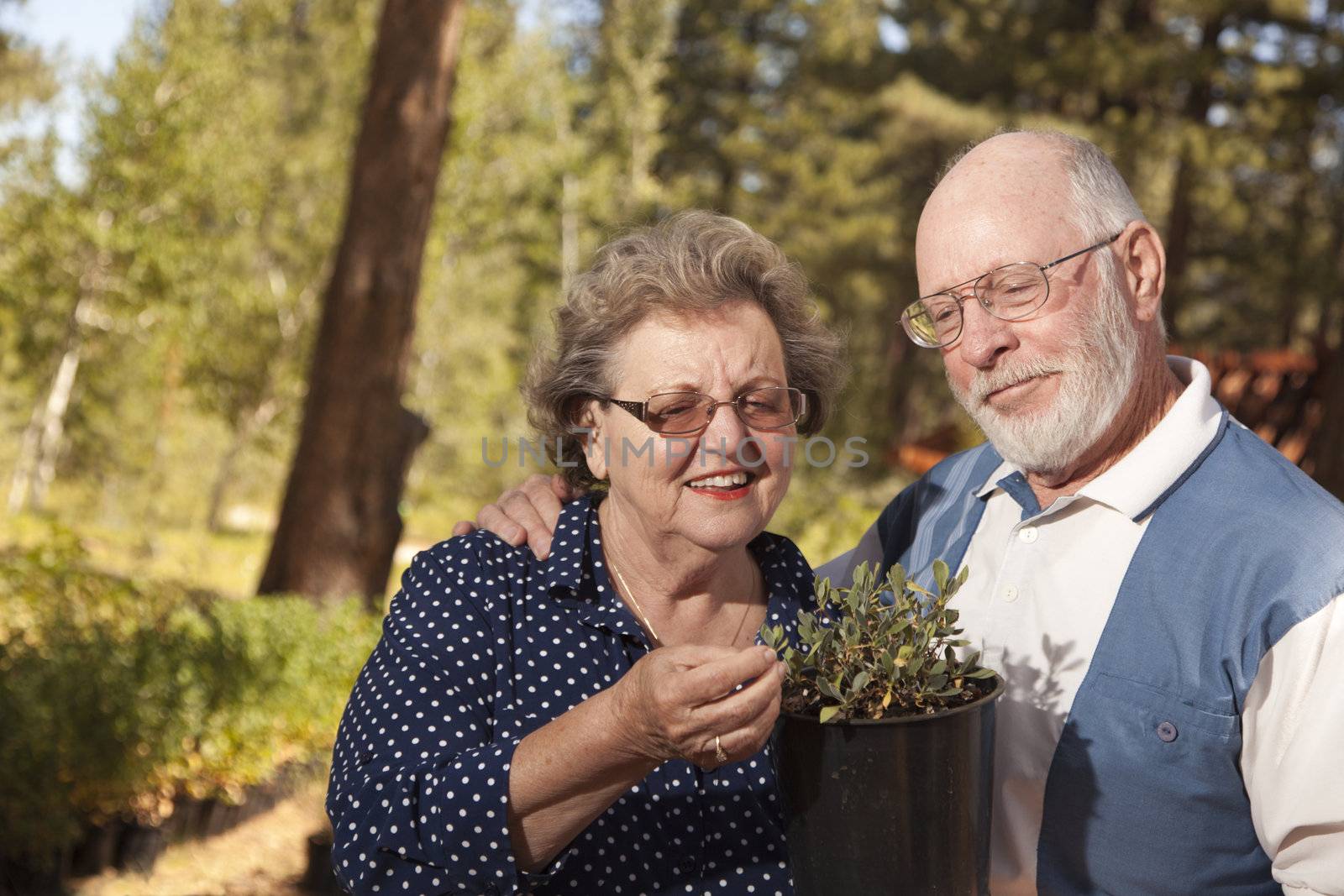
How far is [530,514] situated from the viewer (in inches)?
90.3

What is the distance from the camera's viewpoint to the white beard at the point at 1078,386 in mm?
2084

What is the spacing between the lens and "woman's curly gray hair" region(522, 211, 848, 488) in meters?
2.16

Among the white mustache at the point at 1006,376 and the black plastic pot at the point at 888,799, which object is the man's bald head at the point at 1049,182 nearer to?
the white mustache at the point at 1006,376

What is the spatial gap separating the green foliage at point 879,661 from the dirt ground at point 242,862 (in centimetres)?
402

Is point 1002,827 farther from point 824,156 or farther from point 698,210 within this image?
point 824,156

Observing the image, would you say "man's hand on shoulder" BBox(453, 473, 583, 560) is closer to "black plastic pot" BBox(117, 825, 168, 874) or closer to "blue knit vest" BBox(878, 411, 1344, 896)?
"blue knit vest" BBox(878, 411, 1344, 896)

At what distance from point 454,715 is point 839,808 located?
62 cm

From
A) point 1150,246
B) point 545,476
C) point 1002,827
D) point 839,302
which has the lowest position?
point 1002,827

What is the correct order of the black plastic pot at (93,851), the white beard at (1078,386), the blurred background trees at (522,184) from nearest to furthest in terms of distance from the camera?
the white beard at (1078,386)
the black plastic pot at (93,851)
the blurred background trees at (522,184)

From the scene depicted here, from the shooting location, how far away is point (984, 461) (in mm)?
2494

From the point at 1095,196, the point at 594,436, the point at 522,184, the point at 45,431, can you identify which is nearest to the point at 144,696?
the point at 594,436

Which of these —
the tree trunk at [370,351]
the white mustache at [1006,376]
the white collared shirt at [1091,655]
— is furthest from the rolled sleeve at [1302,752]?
the tree trunk at [370,351]

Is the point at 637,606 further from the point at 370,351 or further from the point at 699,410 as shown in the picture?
the point at 370,351

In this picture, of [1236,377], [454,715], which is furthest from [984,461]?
[1236,377]
